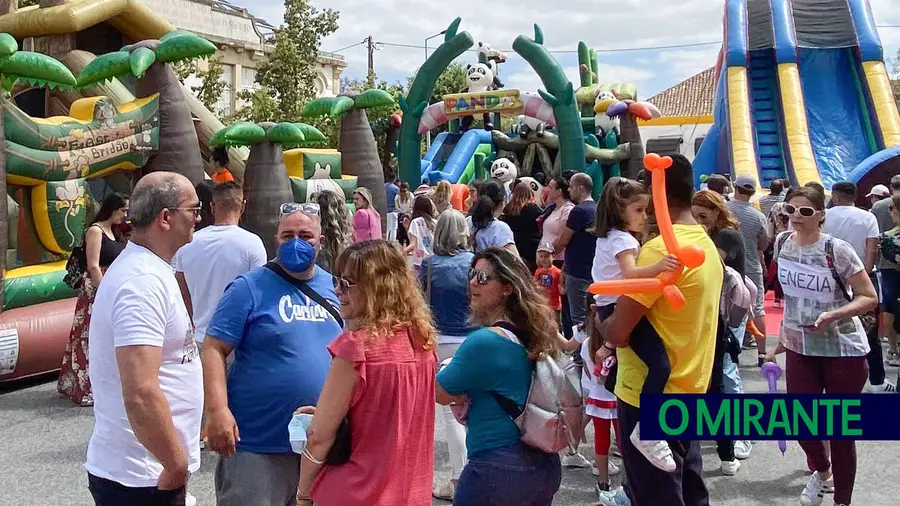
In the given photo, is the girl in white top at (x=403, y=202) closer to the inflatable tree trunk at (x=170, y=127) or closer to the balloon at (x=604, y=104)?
the inflatable tree trunk at (x=170, y=127)

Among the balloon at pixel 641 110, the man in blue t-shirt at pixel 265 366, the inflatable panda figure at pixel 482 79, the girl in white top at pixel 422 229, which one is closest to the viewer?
the man in blue t-shirt at pixel 265 366

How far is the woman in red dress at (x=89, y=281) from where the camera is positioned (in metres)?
6.48

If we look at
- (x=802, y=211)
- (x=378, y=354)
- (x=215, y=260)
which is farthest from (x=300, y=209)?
(x=802, y=211)

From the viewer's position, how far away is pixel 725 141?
69.4 feet

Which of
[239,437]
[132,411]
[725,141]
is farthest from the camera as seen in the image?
[725,141]

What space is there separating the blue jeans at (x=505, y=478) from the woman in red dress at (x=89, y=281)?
4066 mm

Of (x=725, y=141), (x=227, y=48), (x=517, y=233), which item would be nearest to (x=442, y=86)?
(x=227, y=48)

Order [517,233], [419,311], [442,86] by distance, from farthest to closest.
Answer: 1. [442,86]
2. [517,233]
3. [419,311]

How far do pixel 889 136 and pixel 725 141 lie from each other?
12.2ft

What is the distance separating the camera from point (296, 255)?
3.44 m

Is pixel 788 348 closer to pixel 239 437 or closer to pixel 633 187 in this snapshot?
pixel 633 187

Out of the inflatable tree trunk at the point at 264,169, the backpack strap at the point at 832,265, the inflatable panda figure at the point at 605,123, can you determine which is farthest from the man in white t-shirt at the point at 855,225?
the inflatable panda figure at the point at 605,123

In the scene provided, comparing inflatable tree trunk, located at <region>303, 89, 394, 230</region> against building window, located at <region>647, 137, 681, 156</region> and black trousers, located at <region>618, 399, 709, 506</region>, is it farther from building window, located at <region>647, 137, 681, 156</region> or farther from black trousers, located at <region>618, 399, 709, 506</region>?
building window, located at <region>647, 137, 681, 156</region>

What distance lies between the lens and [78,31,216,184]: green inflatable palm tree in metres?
9.88
